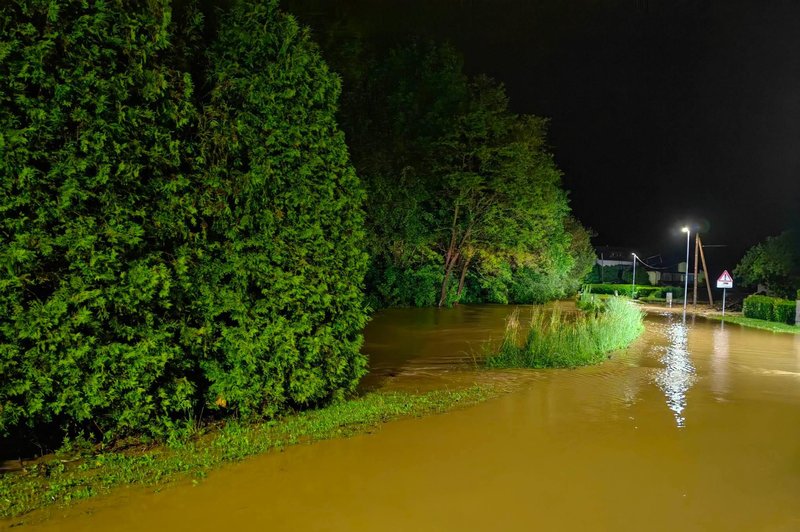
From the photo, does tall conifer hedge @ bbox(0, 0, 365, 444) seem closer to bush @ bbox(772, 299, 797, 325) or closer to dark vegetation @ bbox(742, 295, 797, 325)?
bush @ bbox(772, 299, 797, 325)

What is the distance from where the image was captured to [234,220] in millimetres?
7027

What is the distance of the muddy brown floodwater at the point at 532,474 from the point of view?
484 cm

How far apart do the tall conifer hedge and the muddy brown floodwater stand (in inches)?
51.2

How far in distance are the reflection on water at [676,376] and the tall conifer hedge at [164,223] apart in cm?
514

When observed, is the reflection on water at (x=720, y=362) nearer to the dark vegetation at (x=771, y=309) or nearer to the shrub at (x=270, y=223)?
the dark vegetation at (x=771, y=309)

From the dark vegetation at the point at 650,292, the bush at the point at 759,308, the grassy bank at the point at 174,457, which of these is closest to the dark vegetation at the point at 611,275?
the dark vegetation at the point at 650,292

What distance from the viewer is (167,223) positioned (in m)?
6.48

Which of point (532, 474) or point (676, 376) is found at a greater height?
point (676, 376)

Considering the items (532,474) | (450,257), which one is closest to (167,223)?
(532,474)

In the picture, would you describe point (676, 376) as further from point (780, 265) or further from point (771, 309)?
point (780, 265)

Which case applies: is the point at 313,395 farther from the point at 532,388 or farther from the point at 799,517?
the point at 799,517

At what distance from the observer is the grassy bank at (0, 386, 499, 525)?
16.5 ft

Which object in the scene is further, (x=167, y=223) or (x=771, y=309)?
(x=771, y=309)

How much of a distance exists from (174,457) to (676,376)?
9.99 m
